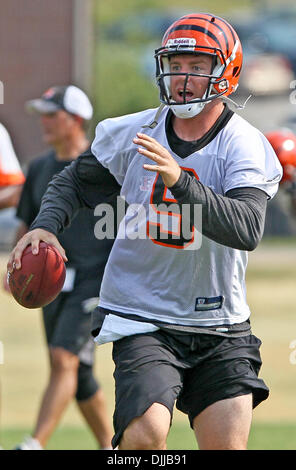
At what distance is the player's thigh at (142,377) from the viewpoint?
3.78 meters

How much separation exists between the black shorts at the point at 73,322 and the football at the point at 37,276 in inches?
87.2

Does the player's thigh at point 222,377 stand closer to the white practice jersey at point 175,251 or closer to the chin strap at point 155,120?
the white practice jersey at point 175,251

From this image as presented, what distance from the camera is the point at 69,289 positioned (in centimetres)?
648

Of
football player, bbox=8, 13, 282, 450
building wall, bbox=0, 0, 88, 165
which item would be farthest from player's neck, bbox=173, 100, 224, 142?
building wall, bbox=0, 0, 88, 165

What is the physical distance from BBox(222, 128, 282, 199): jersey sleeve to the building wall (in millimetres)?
23373

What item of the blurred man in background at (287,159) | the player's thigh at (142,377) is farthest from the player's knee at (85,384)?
the player's thigh at (142,377)

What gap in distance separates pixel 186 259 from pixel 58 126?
3000 millimetres

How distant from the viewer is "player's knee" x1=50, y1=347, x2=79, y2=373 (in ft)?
20.6

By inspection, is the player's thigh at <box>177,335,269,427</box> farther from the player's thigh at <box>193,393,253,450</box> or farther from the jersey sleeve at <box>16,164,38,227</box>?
the jersey sleeve at <box>16,164,38,227</box>

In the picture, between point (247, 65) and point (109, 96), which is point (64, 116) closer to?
point (247, 65)

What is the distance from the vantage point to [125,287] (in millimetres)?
4125

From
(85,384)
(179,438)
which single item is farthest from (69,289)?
(179,438)

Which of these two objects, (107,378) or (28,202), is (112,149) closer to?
(28,202)
